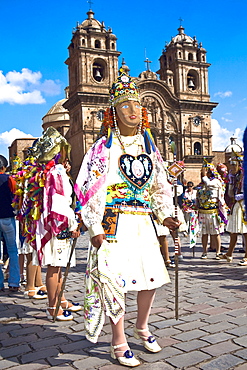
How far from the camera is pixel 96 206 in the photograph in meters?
3.20

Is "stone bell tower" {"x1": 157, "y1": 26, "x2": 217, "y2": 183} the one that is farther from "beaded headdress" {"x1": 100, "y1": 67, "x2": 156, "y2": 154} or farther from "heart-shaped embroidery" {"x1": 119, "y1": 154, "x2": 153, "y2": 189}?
"heart-shaped embroidery" {"x1": 119, "y1": 154, "x2": 153, "y2": 189}

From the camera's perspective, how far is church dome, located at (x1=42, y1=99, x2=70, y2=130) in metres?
48.6

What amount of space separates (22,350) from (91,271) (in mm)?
1069

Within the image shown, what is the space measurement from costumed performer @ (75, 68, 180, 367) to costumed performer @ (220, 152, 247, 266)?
4.18 m

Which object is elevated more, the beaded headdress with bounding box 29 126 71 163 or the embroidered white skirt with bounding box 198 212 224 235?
the beaded headdress with bounding box 29 126 71 163

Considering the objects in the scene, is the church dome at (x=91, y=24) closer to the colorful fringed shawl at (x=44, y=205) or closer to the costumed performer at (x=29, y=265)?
the costumed performer at (x=29, y=265)

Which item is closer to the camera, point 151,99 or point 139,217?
point 139,217

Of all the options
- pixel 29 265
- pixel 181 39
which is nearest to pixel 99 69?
pixel 181 39

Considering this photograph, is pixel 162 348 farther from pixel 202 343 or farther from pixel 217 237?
pixel 217 237

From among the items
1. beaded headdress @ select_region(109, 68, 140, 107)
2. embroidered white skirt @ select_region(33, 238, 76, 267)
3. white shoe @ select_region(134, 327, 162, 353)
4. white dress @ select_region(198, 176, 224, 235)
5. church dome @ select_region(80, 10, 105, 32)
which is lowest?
white shoe @ select_region(134, 327, 162, 353)

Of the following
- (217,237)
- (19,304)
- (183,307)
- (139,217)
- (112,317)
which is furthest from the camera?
(217,237)

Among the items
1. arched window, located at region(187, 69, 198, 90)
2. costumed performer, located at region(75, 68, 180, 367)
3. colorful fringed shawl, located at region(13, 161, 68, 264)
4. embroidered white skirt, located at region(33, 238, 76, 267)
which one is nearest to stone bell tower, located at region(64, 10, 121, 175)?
arched window, located at region(187, 69, 198, 90)

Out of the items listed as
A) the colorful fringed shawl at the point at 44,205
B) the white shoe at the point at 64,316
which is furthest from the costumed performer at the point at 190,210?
the white shoe at the point at 64,316

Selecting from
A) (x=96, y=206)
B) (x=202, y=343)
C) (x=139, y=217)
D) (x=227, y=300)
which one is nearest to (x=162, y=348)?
(x=202, y=343)
